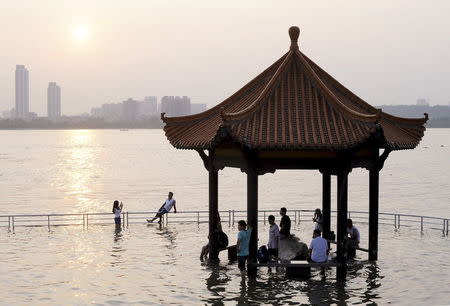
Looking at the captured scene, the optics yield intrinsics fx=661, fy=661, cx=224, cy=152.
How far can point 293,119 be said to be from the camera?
20.9m

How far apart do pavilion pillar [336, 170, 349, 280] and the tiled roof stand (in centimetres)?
142

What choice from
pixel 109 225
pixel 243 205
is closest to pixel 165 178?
pixel 243 205

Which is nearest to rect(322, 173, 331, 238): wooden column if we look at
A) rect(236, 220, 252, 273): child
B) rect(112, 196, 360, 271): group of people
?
rect(112, 196, 360, 271): group of people

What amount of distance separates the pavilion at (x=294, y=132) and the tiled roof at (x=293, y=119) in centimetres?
3

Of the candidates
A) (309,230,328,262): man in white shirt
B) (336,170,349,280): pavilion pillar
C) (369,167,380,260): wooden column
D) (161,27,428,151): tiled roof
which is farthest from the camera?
(369,167,380,260): wooden column

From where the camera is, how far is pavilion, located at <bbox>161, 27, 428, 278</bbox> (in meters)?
19.8

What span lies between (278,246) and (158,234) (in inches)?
378

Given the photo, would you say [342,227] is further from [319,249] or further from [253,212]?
[253,212]

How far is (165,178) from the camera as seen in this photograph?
11369 centimetres

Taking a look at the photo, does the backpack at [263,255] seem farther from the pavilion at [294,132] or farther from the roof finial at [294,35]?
the roof finial at [294,35]

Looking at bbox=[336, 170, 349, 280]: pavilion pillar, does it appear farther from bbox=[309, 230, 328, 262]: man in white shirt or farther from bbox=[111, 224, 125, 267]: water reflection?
bbox=[111, 224, 125, 267]: water reflection

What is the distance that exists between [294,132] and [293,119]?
2.32ft

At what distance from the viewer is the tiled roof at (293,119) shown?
64.8ft

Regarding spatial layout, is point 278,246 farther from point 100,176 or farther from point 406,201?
point 100,176
